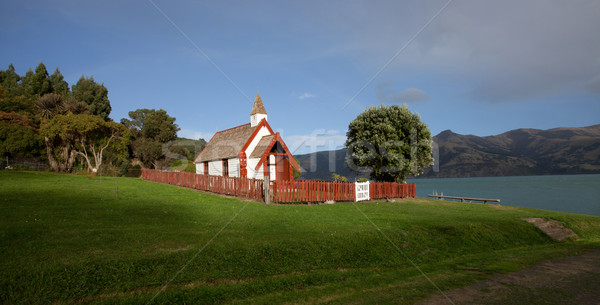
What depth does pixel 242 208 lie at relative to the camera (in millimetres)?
15766

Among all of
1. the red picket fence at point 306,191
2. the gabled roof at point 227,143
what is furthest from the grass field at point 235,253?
the gabled roof at point 227,143

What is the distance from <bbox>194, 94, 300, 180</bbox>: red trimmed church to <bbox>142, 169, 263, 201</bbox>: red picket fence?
11.2 feet

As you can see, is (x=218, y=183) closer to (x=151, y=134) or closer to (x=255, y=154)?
(x=255, y=154)

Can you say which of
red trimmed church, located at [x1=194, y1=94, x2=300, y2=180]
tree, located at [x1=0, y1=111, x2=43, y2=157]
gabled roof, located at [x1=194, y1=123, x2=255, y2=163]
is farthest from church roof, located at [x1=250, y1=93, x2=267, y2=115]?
tree, located at [x1=0, y1=111, x2=43, y2=157]

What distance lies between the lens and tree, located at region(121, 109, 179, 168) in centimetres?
5938

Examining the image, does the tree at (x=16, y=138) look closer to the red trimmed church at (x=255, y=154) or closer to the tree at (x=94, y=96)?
the tree at (x=94, y=96)

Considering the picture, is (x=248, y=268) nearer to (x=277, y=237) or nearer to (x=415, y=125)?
(x=277, y=237)

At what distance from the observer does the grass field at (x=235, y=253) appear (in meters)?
6.35

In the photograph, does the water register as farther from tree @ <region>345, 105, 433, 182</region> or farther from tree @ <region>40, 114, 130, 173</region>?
tree @ <region>40, 114, 130, 173</region>

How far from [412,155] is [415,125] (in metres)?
3.15

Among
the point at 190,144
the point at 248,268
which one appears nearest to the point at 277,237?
Result: the point at 248,268

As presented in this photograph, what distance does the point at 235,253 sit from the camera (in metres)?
8.18

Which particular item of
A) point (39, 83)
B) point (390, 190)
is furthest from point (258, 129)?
point (39, 83)

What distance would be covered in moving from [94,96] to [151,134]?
39.8ft
